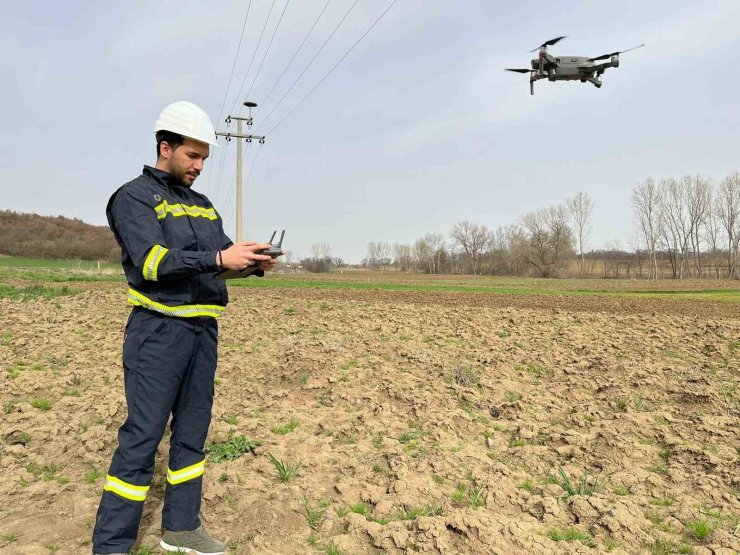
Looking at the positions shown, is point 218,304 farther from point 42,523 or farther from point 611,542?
point 611,542

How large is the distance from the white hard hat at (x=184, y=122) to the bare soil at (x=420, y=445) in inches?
93.1

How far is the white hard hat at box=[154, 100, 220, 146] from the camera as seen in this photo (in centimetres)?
246

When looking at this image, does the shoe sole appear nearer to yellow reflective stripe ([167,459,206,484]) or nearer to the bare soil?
the bare soil

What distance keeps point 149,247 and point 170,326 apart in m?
0.44

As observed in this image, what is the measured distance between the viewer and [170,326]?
2402 millimetres

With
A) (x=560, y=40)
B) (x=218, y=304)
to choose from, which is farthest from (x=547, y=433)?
(x=560, y=40)

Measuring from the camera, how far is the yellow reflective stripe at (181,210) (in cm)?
241

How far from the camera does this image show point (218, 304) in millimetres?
2666

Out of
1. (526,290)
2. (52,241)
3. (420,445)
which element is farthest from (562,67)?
Result: (52,241)

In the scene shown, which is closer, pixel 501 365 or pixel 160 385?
pixel 160 385

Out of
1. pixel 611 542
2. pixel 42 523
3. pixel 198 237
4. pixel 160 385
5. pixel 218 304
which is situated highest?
pixel 198 237

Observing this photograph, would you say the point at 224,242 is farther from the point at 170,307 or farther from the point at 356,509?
the point at 356,509

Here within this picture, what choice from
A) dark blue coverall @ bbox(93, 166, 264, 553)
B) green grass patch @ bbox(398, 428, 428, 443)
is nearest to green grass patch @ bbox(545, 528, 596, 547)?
green grass patch @ bbox(398, 428, 428, 443)

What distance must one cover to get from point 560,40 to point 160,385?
2009 cm
